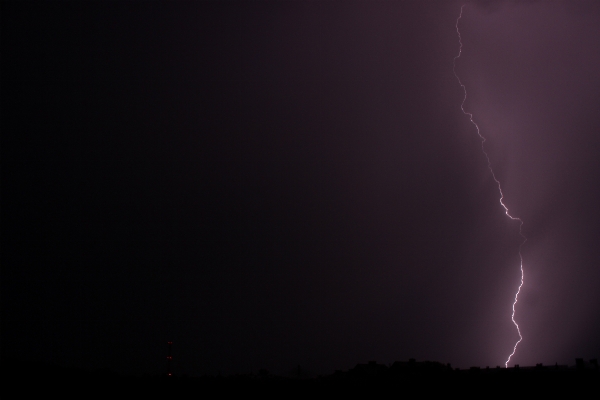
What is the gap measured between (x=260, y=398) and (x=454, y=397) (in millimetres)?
6290

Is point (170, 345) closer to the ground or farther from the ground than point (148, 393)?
farther from the ground

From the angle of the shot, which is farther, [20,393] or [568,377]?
[20,393]

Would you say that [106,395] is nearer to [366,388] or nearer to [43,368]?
[43,368]

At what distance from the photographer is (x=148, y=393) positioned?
1692 centimetres

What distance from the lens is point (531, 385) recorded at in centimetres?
1407

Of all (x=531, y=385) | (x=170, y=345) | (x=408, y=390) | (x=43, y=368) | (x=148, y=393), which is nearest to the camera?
(x=531, y=385)

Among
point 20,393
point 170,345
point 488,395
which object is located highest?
point 170,345

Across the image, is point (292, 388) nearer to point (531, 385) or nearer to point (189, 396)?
point (189, 396)

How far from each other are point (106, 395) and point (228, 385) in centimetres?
412

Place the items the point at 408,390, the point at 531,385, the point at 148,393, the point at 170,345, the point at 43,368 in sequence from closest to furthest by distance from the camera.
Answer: the point at 531,385, the point at 408,390, the point at 148,393, the point at 43,368, the point at 170,345

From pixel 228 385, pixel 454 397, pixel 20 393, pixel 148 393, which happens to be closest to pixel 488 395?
pixel 454 397

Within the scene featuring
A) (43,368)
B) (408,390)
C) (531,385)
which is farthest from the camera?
(43,368)

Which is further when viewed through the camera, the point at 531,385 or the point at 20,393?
the point at 20,393

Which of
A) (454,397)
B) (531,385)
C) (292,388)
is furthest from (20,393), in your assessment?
(531,385)
